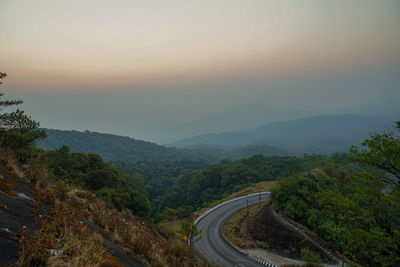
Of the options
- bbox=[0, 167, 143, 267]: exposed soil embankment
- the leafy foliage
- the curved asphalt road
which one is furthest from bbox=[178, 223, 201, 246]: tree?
bbox=[0, 167, 143, 267]: exposed soil embankment

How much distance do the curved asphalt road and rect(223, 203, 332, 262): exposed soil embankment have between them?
Result: 6.30 ft

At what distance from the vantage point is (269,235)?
3275 centimetres

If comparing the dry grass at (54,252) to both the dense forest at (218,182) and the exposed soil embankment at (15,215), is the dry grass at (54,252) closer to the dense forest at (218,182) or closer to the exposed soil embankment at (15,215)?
the exposed soil embankment at (15,215)

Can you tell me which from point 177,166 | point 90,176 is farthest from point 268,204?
point 177,166

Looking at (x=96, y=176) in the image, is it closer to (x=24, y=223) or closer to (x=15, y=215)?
(x=15, y=215)

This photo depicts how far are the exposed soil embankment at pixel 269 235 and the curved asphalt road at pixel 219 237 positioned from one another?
6.30ft

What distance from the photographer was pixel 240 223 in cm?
3916

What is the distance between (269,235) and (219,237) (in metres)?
8.34

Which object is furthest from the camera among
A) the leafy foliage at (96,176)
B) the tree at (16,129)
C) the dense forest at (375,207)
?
the leafy foliage at (96,176)

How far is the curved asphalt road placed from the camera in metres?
27.6

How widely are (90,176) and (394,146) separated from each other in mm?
42014

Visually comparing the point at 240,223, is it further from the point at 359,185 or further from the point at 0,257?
the point at 0,257


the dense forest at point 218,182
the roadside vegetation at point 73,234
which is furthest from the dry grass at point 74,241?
the dense forest at point 218,182

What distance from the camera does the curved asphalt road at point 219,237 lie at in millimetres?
27584
